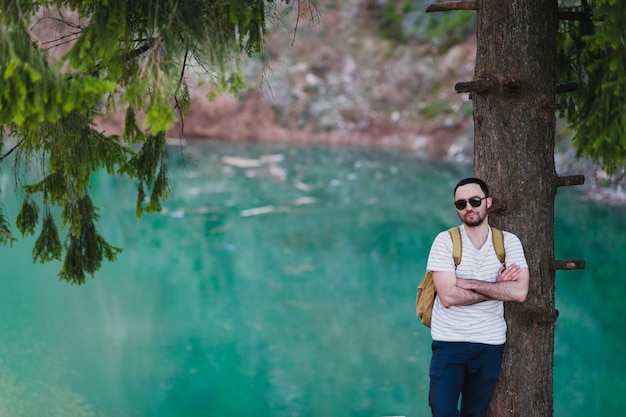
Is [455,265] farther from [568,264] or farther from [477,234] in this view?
[568,264]

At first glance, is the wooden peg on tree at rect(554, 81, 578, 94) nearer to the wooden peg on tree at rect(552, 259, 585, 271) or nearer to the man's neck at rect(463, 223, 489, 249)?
the wooden peg on tree at rect(552, 259, 585, 271)

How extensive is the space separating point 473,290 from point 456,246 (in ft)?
0.67

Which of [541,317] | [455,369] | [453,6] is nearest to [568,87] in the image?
[453,6]

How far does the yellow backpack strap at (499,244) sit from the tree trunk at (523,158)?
36 cm

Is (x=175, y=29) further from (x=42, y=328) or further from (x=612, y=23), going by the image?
(x=42, y=328)

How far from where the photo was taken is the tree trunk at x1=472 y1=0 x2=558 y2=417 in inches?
140

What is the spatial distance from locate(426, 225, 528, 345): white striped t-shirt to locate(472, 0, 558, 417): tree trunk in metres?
0.41

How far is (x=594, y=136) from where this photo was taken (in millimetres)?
3436

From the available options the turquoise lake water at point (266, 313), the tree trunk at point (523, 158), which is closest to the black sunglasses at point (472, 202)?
the tree trunk at point (523, 158)

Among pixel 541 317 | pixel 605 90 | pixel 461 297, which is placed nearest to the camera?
pixel 461 297

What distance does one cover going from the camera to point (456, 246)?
317cm

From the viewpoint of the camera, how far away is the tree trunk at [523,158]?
3564mm

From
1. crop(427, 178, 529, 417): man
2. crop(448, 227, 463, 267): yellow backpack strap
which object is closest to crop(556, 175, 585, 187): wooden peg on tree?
crop(427, 178, 529, 417): man

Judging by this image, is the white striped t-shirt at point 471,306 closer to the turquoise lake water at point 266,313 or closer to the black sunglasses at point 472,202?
the black sunglasses at point 472,202
